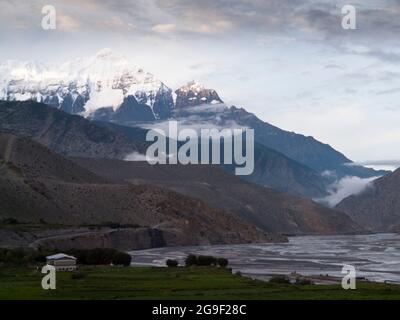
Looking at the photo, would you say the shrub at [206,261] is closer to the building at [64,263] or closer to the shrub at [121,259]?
the shrub at [121,259]

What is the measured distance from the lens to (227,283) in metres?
111

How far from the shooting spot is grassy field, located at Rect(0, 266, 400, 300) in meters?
90.4

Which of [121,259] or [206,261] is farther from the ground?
[121,259]

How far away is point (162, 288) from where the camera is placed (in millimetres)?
100562

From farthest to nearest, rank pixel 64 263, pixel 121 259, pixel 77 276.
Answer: pixel 121 259
pixel 64 263
pixel 77 276

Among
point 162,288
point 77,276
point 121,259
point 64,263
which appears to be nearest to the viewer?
point 162,288

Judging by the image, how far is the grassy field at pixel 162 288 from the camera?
90.4m

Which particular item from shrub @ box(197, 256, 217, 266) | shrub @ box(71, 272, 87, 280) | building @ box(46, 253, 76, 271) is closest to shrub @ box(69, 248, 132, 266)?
shrub @ box(197, 256, 217, 266)

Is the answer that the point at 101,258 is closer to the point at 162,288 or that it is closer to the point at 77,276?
the point at 77,276

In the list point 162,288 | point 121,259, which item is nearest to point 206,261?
point 121,259

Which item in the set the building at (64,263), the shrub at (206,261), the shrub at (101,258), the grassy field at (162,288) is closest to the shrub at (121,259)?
the shrub at (101,258)

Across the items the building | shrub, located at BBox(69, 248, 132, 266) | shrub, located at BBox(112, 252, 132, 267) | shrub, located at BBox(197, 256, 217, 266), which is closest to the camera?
the building

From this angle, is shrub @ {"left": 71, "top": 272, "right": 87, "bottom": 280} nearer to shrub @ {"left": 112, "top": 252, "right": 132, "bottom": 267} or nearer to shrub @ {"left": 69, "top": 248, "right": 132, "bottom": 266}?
shrub @ {"left": 69, "top": 248, "right": 132, "bottom": 266}
